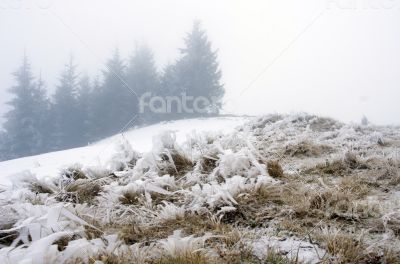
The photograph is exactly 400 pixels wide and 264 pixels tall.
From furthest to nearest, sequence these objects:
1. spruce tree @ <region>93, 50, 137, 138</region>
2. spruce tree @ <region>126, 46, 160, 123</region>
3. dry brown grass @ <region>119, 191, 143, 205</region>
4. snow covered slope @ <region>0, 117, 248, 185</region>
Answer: spruce tree @ <region>126, 46, 160, 123</region> < spruce tree @ <region>93, 50, 137, 138</region> < snow covered slope @ <region>0, 117, 248, 185</region> < dry brown grass @ <region>119, 191, 143, 205</region>

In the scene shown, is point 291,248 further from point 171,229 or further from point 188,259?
point 171,229

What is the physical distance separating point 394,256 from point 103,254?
4.45 ft

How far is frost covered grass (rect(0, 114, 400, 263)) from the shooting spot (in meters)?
1.61

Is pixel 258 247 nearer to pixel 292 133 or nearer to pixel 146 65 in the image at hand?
pixel 292 133

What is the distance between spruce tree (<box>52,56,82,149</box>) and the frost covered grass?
117ft

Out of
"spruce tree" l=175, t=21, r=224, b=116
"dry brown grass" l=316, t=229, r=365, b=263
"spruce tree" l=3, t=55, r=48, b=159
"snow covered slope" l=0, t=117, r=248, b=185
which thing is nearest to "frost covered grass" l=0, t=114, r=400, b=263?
"dry brown grass" l=316, t=229, r=365, b=263

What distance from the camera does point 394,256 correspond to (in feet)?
5.16

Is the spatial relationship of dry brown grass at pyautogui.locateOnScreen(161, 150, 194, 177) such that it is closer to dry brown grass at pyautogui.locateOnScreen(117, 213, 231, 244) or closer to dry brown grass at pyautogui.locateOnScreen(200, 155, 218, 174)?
dry brown grass at pyautogui.locateOnScreen(200, 155, 218, 174)

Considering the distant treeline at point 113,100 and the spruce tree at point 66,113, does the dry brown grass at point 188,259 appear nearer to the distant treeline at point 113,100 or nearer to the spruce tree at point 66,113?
A: the distant treeline at point 113,100

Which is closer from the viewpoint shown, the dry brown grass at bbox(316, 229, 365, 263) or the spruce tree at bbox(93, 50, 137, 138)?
the dry brown grass at bbox(316, 229, 365, 263)

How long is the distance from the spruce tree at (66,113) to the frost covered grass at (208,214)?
35.5 metres

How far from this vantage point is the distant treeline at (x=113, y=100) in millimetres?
33656

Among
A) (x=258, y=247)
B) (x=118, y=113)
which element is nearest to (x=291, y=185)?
(x=258, y=247)

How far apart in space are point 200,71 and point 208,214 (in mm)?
32211
